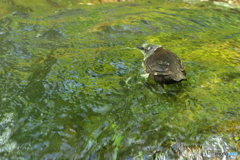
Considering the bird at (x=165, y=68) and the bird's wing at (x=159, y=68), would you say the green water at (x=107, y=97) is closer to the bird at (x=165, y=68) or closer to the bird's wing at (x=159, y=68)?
the bird at (x=165, y=68)

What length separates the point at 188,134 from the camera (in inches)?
95.6

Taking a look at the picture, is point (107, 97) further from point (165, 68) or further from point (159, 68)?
point (165, 68)

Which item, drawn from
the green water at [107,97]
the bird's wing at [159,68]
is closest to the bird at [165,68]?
the bird's wing at [159,68]

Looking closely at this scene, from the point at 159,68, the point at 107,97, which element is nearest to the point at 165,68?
the point at 159,68

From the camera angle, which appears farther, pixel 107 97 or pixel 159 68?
pixel 107 97


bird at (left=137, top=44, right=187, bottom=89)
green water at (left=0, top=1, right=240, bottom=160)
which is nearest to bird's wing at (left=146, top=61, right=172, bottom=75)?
bird at (left=137, top=44, right=187, bottom=89)

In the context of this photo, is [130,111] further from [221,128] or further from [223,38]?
[223,38]

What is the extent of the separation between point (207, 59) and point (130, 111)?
10.1 ft

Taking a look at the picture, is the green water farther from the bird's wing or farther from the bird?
the bird's wing

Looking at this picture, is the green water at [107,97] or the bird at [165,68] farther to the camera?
the bird at [165,68]

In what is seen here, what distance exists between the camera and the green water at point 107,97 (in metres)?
2.56

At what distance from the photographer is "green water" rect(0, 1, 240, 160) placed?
8.40 feet

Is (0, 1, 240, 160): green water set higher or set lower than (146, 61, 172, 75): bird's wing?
lower

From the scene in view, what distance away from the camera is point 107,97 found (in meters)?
3.67
